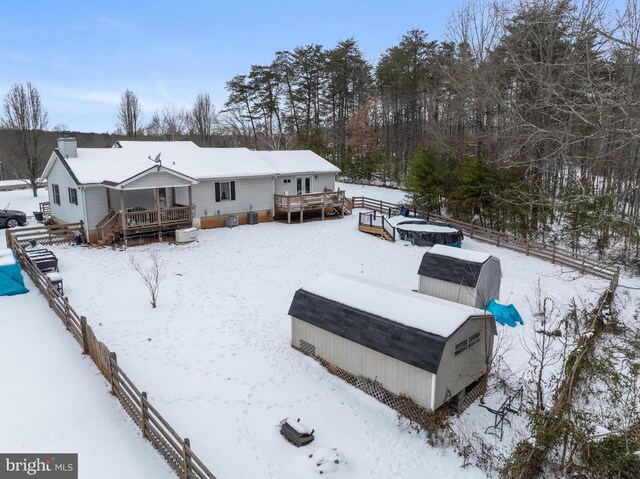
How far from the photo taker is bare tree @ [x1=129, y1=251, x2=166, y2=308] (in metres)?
13.3

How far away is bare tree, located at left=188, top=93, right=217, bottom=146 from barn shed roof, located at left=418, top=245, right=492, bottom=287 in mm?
44515

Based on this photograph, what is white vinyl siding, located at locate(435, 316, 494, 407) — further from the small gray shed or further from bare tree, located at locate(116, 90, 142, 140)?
bare tree, located at locate(116, 90, 142, 140)

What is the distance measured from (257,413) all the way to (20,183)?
47.5m

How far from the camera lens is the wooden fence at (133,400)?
614 cm

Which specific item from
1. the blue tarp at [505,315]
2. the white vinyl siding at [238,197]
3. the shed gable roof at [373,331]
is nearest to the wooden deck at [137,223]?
the white vinyl siding at [238,197]

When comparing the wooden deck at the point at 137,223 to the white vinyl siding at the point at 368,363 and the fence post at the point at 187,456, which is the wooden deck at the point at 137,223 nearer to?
the white vinyl siding at the point at 368,363

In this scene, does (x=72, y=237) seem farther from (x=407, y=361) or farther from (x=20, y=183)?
(x=20, y=183)

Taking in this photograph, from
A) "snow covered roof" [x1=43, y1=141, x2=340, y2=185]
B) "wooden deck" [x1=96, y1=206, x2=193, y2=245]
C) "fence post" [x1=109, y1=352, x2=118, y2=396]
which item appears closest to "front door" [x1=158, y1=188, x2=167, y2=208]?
"snow covered roof" [x1=43, y1=141, x2=340, y2=185]

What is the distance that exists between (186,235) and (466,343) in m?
15.3

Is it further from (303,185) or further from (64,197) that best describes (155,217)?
(303,185)

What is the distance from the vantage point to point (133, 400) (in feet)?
25.2

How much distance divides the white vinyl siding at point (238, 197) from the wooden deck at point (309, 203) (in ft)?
2.40

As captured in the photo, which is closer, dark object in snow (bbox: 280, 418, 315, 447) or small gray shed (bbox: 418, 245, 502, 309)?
dark object in snow (bbox: 280, 418, 315, 447)

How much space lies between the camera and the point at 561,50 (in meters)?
20.7
